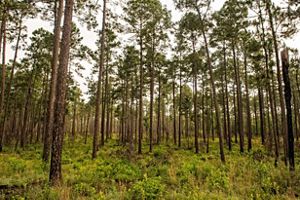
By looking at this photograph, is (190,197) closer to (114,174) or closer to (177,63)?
(114,174)

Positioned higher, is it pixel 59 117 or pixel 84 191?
pixel 59 117

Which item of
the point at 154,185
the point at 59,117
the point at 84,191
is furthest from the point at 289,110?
the point at 59,117

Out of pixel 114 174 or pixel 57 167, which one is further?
pixel 114 174

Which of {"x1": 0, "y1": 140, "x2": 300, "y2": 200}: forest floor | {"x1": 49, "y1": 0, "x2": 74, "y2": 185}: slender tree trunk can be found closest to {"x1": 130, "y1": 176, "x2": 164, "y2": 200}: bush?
{"x1": 0, "y1": 140, "x2": 300, "y2": 200}: forest floor

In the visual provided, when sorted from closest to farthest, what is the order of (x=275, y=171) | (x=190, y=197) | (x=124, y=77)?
(x=190, y=197) < (x=275, y=171) < (x=124, y=77)

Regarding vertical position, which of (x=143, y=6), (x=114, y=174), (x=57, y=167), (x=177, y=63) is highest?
(x=143, y=6)

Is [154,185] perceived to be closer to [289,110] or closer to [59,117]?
[59,117]

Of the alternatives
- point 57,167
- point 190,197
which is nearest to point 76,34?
point 57,167

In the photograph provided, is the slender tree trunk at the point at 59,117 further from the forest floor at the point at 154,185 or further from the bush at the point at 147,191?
the bush at the point at 147,191

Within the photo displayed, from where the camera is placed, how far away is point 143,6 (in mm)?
20750

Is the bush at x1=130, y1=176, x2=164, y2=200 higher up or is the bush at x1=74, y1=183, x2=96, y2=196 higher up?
the bush at x1=130, y1=176, x2=164, y2=200

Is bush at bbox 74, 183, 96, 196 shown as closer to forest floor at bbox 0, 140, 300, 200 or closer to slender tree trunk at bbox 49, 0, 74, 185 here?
forest floor at bbox 0, 140, 300, 200

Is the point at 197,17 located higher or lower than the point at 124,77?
higher

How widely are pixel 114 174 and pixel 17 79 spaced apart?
956 inches
